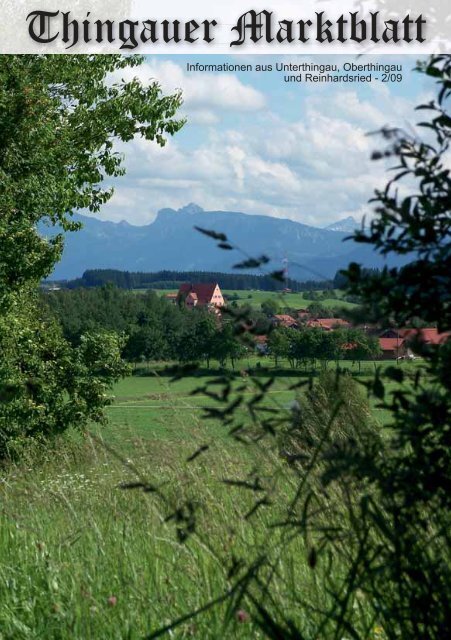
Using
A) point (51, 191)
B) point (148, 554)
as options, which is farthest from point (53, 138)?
point (148, 554)

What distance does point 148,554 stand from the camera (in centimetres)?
466

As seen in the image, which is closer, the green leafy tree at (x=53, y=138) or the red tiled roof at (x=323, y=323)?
the red tiled roof at (x=323, y=323)

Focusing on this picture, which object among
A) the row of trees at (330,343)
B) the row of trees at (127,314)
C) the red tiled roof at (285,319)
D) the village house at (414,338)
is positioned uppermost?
the red tiled roof at (285,319)

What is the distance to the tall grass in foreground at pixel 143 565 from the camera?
3.79 metres

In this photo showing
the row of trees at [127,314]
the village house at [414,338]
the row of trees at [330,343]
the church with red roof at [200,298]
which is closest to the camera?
the village house at [414,338]

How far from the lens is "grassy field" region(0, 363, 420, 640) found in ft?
12.3

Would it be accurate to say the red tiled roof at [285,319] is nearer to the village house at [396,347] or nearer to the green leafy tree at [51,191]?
the village house at [396,347]

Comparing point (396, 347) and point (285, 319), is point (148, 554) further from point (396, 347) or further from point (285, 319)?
point (396, 347)

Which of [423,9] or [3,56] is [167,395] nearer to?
[423,9]

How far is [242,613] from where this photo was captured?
3309mm

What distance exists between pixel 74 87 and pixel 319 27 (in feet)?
29.2

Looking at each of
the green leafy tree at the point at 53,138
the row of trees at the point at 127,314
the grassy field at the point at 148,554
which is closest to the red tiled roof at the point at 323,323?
the grassy field at the point at 148,554

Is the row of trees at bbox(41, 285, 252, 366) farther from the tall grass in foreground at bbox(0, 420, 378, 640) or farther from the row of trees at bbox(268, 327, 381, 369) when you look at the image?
the row of trees at bbox(268, 327, 381, 369)

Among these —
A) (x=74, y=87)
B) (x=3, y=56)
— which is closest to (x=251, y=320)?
(x=3, y=56)
